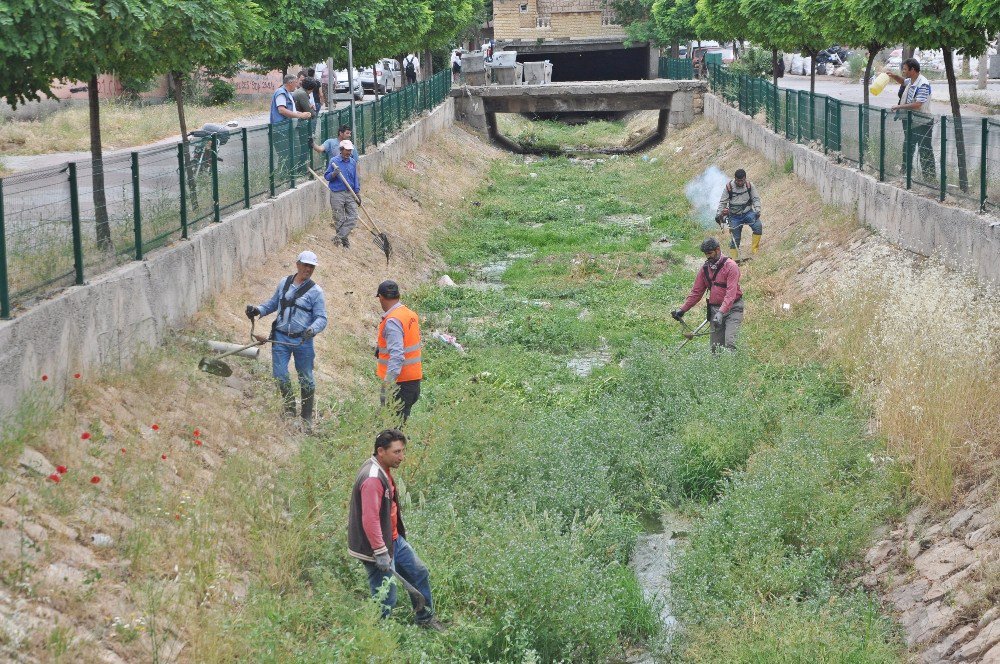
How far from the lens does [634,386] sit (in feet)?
44.2

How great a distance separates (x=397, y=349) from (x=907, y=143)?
8731 millimetres

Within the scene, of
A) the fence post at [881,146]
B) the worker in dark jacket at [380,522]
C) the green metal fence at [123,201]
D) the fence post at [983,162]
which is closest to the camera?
the worker in dark jacket at [380,522]

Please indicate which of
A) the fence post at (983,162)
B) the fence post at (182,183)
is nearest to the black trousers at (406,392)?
the fence post at (182,183)

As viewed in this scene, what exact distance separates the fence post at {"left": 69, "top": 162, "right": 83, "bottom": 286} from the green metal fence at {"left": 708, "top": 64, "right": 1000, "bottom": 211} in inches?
355

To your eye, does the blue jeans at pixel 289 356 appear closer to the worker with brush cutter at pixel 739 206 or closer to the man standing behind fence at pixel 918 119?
the man standing behind fence at pixel 918 119

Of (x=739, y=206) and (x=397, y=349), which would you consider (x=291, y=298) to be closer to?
(x=397, y=349)

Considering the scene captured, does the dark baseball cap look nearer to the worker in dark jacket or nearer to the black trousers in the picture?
the black trousers

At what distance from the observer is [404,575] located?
7.83m

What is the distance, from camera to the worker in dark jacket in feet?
23.9

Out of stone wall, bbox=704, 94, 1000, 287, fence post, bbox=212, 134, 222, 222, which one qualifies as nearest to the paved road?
stone wall, bbox=704, 94, 1000, 287

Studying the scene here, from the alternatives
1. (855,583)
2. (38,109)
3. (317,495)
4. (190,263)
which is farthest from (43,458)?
(38,109)

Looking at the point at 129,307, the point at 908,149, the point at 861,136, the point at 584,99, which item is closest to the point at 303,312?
the point at 129,307

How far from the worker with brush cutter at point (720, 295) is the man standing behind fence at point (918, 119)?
3.42 m

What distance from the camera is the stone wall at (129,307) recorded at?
8.53 meters
